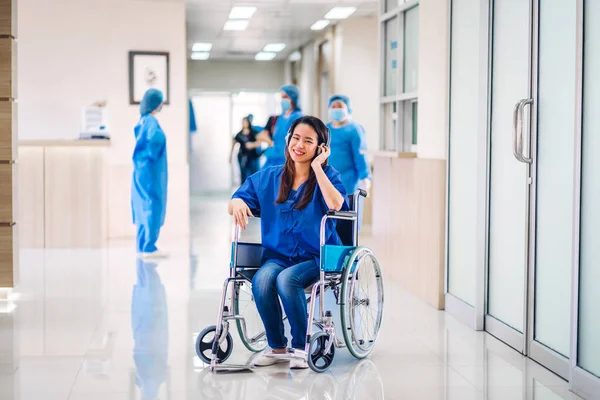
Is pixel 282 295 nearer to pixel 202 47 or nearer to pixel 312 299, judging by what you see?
pixel 312 299

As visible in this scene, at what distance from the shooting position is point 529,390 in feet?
12.2

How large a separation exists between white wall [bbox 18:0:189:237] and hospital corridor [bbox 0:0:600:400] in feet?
0.07

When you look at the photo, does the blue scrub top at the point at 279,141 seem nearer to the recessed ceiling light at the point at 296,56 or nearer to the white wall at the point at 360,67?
the white wall at the point at 360,67

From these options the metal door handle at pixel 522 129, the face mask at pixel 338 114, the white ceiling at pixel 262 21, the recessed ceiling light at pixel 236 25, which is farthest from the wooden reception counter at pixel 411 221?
the recessed ceiling light at pixel 236 25

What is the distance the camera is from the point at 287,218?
4.16 metres

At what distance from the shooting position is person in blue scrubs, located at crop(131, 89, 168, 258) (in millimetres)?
7938

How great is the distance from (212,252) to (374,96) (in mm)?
4284

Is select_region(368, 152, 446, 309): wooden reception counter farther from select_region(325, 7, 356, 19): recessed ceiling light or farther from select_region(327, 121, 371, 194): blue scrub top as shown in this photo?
select_region(325, 7, 356, 19): recessed ceiling light

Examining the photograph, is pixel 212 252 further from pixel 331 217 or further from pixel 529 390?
pixel 529 390

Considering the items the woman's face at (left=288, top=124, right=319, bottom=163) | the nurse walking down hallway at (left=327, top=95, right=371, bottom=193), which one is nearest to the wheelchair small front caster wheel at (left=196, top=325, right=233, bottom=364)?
the woman's face at (left=288, top=124, right=319, bottom=163)

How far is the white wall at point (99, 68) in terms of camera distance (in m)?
9.43

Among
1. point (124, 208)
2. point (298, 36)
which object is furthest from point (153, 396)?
point (298, 36)

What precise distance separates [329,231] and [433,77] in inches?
80.5

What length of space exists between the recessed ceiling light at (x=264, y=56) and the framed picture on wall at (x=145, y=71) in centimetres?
725
